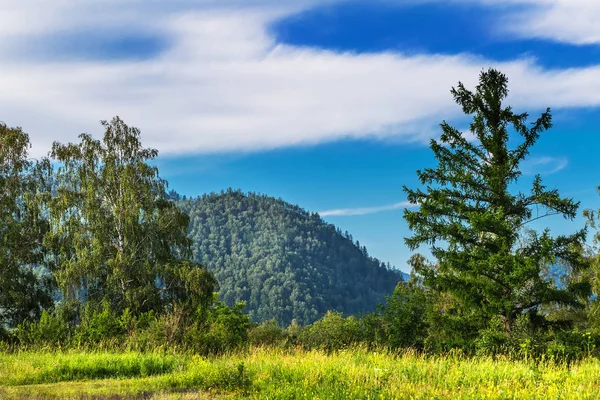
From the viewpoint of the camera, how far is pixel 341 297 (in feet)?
639

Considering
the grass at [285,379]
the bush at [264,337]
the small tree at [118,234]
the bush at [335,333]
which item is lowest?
the bush at [264,337]

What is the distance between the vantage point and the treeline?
18.4 metres

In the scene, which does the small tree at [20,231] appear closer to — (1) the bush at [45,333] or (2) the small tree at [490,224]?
(1) the bush at [45,333]

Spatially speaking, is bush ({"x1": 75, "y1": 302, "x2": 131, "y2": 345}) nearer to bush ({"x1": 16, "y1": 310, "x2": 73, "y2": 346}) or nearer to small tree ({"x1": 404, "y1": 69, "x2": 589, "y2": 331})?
bush ({"x1": 16, "y1": 310, "x2": 73, "y2": 346})

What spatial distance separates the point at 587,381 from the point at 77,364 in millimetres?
10375

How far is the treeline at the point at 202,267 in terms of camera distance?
18.4m

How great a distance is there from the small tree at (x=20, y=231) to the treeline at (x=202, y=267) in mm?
67

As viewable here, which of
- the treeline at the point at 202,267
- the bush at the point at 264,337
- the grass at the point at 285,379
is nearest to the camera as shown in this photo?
the grass at the point at 285,379

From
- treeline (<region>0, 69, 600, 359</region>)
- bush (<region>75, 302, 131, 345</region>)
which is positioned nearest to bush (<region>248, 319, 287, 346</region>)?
treeline (<region>0, 69, 600, 359</region>)

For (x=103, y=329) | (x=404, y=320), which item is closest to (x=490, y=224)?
(x=404, y=320)

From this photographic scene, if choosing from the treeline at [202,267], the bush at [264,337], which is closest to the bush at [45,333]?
the treeline at [202,267]

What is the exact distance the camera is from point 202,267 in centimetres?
2777

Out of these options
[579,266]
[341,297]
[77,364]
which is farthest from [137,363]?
[341,297]

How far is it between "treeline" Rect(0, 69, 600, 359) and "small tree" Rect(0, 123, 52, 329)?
7cm
